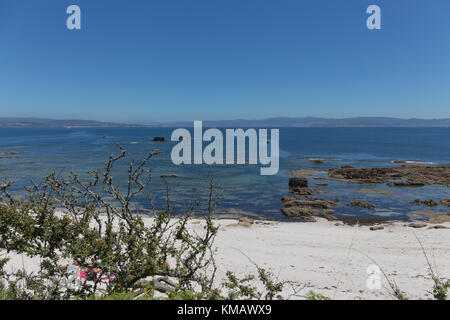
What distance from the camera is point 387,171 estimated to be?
44.3 metres

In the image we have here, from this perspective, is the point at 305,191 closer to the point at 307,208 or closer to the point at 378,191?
the point at 307,208

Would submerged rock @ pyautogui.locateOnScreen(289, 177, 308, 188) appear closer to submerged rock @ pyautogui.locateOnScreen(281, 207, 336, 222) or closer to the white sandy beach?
submerged rock @ pyautogui.locateOnScreen(281, 207, 336, 222)

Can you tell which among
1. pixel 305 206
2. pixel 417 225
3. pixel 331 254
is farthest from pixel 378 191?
pixel 331 254

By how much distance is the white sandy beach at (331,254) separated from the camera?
1068cm

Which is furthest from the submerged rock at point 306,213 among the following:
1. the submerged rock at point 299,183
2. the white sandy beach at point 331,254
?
the submerged rock at point 299,183

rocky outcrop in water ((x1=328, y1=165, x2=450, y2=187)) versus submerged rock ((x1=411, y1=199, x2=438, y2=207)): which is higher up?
rocky outcrop in water ((x1=328, y1=165, x2=450, y2=187))

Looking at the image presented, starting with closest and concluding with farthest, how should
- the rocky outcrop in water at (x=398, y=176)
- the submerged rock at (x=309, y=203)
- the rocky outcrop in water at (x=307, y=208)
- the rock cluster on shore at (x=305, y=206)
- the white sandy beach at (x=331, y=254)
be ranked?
the white sandy beach at (x=331, y=254), the rocky outcrop in water at (x=307, y=208), the rock cluster on shore at (x=305, y=206), the submerged rock at (x=309, y=203), the rocky outcrop in water at (x=398, y=176)

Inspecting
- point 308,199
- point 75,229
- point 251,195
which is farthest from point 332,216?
point 75,229

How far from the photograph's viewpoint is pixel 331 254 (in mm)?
14750

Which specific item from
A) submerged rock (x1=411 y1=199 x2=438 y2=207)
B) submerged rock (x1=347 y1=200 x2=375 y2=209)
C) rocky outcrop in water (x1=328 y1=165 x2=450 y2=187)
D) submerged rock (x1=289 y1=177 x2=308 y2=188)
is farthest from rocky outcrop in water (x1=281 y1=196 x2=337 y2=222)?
rocky outcrop in water (x1=328 y1=165 x2=450 y2=187)

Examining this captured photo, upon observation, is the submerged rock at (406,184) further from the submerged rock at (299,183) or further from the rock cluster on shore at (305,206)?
→ the submerged rock at (299,183)

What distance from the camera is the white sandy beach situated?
10.7m

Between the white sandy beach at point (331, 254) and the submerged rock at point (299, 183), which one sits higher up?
the submerged rock at point (299, 183)
